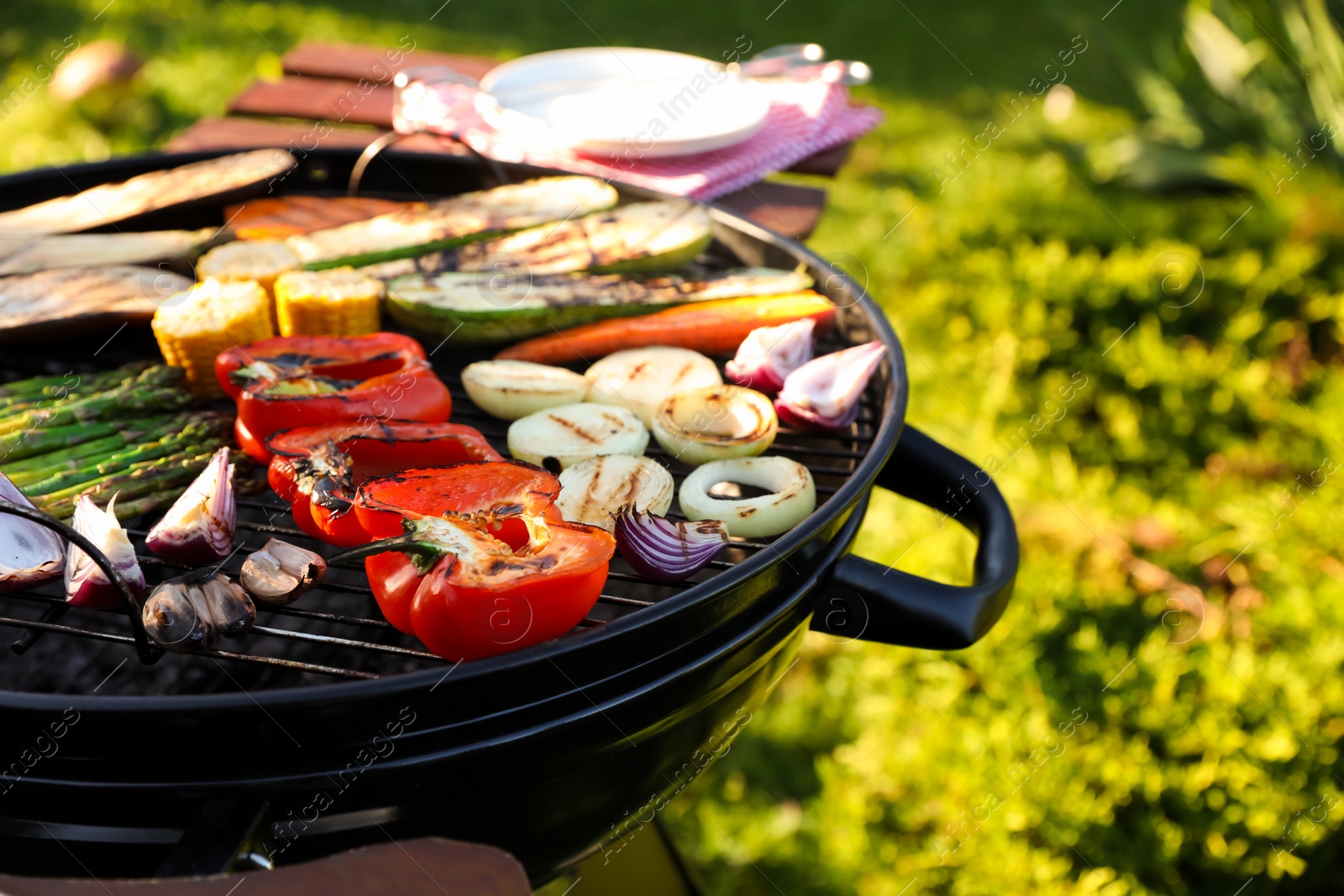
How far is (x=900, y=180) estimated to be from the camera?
668cm

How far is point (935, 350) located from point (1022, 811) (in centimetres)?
256

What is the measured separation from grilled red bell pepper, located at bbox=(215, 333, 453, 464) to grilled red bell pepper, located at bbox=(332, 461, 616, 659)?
13.2 inches

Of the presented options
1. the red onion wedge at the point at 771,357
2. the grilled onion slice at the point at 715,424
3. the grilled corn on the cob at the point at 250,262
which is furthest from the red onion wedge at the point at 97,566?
the red onion wedge at the point at 771,357

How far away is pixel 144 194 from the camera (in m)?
2.53

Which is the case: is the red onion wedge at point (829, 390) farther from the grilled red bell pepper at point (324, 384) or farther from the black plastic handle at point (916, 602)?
the grilled red bell pepper at point (324, 384)

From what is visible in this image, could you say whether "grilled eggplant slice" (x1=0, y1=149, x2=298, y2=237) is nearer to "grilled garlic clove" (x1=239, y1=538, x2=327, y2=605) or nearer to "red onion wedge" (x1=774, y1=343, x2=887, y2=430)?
"grilled garlic clove" (x1=239, y1=538, x2=327, y2=605)

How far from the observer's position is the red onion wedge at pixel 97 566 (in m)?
1.47

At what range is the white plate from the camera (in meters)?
3.01

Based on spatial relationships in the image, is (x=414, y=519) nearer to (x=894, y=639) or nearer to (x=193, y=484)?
(x=193, y=484)

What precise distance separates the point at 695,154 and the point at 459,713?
89.3 inches

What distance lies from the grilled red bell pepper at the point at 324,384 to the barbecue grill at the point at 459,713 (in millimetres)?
163

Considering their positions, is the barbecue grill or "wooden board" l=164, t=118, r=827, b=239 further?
"wooden board" l=164, t=118, r=827, b=239

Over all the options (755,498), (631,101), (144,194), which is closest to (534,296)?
(755,498)

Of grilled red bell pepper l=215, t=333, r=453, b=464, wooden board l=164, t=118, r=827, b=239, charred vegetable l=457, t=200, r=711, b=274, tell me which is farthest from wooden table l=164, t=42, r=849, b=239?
grilled red bell pepper l=215, t=333, r=453, b=464
